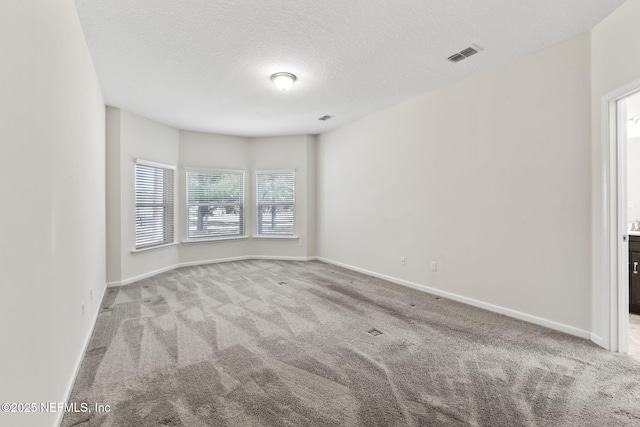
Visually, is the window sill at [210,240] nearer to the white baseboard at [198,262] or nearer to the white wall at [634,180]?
the white baseboard at [198,262]

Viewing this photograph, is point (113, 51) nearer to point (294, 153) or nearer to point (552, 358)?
point (294, 153)

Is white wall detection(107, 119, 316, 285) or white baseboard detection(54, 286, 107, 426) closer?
white baseboard detection(54, 286, 107, 426)

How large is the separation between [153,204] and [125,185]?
2.37ft

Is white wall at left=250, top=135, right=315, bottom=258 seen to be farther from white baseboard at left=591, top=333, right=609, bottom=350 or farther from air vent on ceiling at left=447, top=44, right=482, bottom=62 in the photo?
→ white baseboard at left=591, top=333, right=609, bottom=350

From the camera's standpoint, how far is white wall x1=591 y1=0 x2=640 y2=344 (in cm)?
231

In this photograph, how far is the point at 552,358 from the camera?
237cm

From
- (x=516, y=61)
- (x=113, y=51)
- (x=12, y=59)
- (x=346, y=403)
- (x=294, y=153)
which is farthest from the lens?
(x=294, y=153)

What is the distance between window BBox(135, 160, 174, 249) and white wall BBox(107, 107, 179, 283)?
0.17 meters

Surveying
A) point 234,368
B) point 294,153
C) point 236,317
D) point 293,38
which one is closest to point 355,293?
point 236,317

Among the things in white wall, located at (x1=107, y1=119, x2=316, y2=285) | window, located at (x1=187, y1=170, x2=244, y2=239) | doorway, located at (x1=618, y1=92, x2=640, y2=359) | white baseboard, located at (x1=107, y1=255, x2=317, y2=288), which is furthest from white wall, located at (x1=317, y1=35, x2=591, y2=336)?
window, located at (x1=187, y1=170, x2=244, y2=239)

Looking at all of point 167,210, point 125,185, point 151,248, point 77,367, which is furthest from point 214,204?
point 77,367

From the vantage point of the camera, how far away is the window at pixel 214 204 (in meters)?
6.17

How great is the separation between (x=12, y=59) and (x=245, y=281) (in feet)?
13.3

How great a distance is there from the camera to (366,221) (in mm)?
5359
